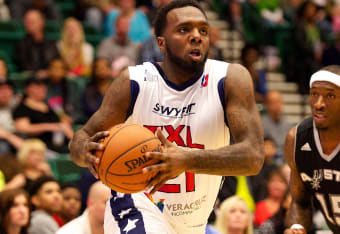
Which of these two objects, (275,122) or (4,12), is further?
(4,12)

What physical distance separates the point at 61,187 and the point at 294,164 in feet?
9.72

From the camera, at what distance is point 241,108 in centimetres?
384

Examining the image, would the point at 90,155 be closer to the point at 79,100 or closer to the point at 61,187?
the point at 61,187

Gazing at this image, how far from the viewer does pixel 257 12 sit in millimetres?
13547

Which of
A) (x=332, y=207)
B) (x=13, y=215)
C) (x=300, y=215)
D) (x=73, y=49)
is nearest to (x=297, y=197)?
(x=300, y=215)

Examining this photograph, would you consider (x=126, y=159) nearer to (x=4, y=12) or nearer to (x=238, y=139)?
(x=238, y=139)

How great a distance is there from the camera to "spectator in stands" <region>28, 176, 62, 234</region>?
Answer: 6406 millimetres

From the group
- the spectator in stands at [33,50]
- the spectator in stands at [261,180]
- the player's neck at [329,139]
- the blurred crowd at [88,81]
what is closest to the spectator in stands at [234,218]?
the blurred crowd at [88,81]

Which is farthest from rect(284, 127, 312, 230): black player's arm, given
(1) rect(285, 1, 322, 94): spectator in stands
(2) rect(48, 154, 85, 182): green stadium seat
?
(1) rect(285, 1, 322, 94): spectator in stands

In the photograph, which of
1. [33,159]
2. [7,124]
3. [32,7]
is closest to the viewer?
[33,159]

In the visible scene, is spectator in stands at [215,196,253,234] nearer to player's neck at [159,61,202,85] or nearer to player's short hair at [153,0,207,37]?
player's neck at [159,61,202,85]

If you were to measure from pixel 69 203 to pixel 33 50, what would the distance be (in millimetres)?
3524

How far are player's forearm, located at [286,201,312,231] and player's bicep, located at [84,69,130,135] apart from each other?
5.31 ft

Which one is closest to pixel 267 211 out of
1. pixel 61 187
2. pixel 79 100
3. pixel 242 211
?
pixel 242 211
